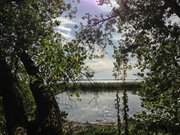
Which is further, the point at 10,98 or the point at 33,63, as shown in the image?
the point at 33,63

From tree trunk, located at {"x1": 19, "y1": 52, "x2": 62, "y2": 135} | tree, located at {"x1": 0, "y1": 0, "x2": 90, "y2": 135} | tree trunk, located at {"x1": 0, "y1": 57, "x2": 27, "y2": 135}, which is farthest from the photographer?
tree trunk, located at {"x1": 19, "y1": 52, "x2": 62, "y2": 135}

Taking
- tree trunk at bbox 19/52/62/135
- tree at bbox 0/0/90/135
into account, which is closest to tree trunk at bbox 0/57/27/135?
tree at bbox 0/0/90/135

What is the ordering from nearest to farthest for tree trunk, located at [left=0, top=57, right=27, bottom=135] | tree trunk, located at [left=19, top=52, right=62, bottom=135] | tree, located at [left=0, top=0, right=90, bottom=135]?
1. tree, located at [left=0, top=0, right=90, bottom=135]
2. tree trunk, located at [left=0, top=57, right=27, bottom=135]
3. tree trunk, located at [left=19, top=52, right=62, bottom=135]

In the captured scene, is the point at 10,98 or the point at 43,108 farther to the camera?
the point at 43,108

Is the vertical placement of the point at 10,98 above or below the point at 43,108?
above

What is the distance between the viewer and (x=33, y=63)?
15188 millimetres

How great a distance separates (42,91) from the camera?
50.6ft

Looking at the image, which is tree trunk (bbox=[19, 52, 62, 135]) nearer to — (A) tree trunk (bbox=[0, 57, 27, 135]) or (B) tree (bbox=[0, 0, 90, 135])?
(B) tree (bbox=[0, 0, 90, 135])

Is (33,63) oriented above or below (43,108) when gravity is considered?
above

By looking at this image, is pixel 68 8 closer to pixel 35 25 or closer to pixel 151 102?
pixel 35 25

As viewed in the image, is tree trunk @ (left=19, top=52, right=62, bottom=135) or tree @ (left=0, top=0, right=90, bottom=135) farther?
tree trunk @ (left=19, top=52, right=62, bottom=135)

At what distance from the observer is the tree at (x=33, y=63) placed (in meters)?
11.7

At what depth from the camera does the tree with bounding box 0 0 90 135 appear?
1171cm

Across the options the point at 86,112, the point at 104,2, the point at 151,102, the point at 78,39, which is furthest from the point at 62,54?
the point at 86,112
